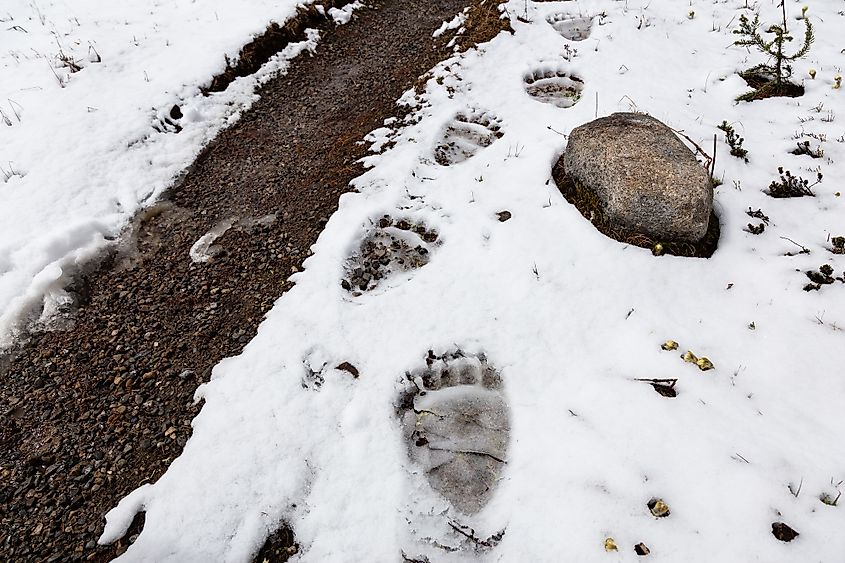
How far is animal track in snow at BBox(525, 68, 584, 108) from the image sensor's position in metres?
7.77

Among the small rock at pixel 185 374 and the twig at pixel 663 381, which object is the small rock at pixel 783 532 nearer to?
the twig at pixel 663 381

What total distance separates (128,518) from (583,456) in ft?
11.8

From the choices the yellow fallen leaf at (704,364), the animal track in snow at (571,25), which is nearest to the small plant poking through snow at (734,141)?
the yellow fallen leaf at (704,364)

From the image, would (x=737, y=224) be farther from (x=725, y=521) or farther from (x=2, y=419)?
(x=2, y=419)

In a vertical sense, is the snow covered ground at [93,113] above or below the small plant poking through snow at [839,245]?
above

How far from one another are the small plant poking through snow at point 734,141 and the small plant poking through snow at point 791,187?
1.96ft

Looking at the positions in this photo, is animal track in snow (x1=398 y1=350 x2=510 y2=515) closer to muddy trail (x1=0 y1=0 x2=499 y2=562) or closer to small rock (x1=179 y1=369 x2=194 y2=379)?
muddy trail (x1=0 y1=0 x2=499 y2=562)

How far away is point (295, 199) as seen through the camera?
22.7 feet

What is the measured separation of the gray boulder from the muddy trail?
3.38 meters

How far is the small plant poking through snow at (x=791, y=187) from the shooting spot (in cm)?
543

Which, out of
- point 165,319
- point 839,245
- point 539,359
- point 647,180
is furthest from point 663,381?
point 165,319

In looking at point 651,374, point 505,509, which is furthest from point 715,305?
point 505,509

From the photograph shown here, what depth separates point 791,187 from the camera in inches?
216

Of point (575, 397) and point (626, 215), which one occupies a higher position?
point (626, 215)
